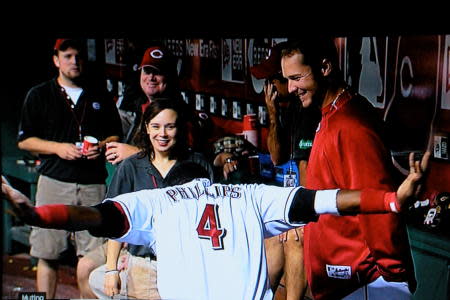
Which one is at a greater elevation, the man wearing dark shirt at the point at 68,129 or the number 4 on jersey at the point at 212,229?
the man wearing dark shirt at the point at 68,129

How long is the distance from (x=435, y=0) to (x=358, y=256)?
1351mm

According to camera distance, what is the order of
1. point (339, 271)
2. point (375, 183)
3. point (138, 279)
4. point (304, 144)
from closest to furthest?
point (375, 183), point (339, 271), point (304, 144), point (138, 279)

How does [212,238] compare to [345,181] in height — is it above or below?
below

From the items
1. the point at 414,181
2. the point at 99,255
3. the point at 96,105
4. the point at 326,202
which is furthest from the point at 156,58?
the point at 414,181

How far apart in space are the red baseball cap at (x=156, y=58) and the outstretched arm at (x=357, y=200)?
130cm

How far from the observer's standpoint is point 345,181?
3.63 metres

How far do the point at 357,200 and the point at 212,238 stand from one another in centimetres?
61

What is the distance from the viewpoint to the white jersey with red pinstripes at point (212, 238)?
3.40 meters

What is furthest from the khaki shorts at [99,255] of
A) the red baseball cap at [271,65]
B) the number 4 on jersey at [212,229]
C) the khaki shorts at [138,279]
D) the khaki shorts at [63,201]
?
the red baseball cap at [271,65]

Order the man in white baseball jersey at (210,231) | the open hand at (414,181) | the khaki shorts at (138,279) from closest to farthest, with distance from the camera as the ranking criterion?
the open hand at (414,181)
the man in white baseball jersey at (210,231)
the khaki shorts at (138,279)

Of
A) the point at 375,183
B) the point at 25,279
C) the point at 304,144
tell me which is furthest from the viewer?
the point at 25,279

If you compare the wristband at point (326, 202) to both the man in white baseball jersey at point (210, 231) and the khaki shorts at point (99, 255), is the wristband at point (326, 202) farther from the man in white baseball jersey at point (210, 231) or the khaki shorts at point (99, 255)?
the khaki shorts at point (99, 255)

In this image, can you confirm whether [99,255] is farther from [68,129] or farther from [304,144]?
[304,144]

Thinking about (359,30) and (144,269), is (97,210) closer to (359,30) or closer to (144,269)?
(144,269)
